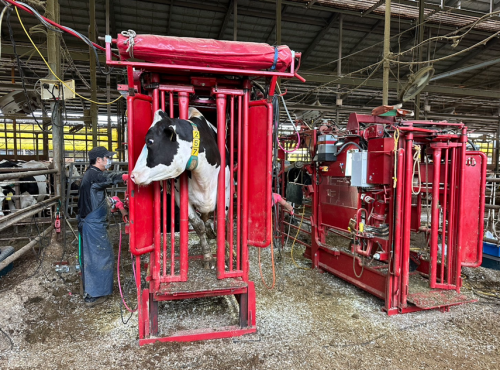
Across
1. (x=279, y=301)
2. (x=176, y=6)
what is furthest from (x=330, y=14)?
(x=279, y=301)

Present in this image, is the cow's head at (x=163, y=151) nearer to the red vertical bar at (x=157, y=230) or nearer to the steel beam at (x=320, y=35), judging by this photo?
the red vertical bar at (x=157, y=230)

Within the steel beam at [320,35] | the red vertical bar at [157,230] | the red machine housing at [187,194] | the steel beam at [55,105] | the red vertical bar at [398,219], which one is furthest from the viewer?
the steel beam at [320,35]

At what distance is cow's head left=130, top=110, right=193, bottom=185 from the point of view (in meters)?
2.23

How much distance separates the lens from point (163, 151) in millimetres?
2254

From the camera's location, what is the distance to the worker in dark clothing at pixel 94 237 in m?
3.32

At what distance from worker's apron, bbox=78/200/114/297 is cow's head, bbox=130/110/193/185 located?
1.44 metres

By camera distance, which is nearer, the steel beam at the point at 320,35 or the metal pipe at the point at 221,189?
the metal pipe at the point at 221,189

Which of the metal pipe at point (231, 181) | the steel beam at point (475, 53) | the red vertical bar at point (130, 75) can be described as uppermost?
the steel beam at point (475, 53)

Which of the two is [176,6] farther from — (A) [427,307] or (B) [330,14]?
(A) [427,307]

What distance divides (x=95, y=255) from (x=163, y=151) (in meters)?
1.78

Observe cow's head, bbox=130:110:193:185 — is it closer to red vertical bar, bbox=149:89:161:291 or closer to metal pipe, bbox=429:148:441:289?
red vertical bar, bbox=149:89:161:291

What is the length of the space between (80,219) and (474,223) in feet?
13.9

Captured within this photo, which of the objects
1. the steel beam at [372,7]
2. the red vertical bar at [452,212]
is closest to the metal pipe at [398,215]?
the red vertical bar at [452,212]

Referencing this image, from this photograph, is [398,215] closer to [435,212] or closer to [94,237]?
[435,212]
